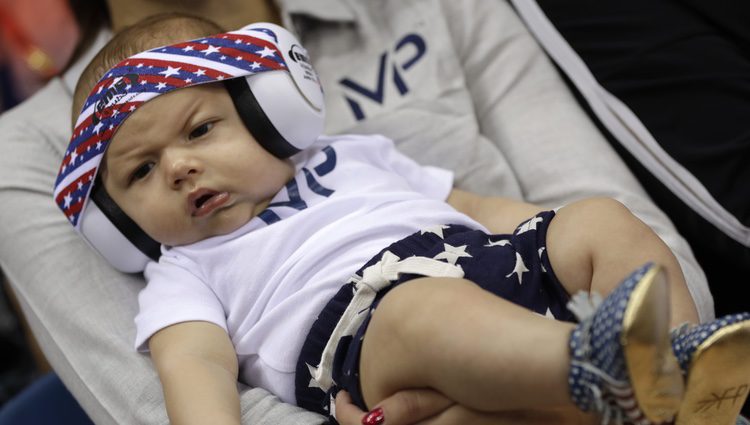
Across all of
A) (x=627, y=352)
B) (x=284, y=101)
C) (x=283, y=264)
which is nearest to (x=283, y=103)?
(x=284, y=101)

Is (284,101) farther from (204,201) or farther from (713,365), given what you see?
(713,365)

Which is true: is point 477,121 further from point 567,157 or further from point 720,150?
point 720,150

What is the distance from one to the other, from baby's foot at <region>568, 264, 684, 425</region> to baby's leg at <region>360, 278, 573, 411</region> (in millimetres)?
19

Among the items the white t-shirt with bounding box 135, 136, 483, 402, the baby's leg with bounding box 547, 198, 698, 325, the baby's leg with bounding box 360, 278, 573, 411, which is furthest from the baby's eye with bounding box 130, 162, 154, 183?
the baby's leg with bounding box 547, 198, 698, 325

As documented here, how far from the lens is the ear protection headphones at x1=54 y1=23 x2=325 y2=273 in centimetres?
102

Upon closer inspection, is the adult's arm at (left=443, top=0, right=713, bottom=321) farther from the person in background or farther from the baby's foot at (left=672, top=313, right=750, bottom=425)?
the baby's foot at (left=672, top=313, right=750, bottom=425)

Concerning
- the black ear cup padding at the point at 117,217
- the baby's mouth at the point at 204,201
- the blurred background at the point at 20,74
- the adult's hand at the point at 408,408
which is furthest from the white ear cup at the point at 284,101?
the blurred background at the point at 20,74

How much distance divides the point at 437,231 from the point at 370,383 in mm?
246

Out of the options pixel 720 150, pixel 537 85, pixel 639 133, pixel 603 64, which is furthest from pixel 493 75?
pixel 720 150

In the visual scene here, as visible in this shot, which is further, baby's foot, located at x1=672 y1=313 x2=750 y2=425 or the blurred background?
the blurred background

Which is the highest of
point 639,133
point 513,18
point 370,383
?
point 513,18

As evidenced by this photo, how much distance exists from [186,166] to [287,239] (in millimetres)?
166

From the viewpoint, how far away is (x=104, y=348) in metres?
1.08

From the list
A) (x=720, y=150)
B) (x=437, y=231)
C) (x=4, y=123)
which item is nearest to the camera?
(x=437, y=231)
